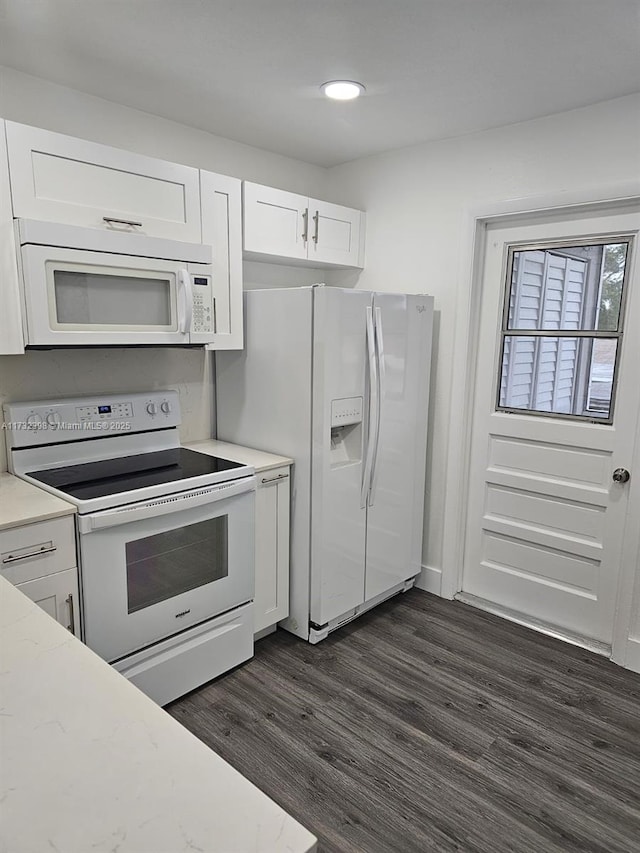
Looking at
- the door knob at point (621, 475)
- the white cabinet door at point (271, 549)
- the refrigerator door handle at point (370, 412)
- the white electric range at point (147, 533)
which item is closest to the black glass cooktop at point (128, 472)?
the white electric range at point (147, 533)

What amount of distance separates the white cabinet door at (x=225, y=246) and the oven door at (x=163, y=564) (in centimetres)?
74

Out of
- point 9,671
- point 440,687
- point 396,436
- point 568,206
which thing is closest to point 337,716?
point 440,687

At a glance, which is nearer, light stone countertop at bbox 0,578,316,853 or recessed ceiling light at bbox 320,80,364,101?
light stone countertop at bbox 0,578,316,853

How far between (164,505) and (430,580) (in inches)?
71.8

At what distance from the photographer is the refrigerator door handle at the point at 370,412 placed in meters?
2.63

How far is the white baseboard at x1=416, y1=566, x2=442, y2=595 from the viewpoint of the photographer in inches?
128

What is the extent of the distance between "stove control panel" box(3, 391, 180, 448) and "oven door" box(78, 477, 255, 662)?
0.59 meters

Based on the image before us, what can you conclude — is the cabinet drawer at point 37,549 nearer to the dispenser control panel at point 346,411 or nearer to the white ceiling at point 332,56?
the dispenser control panel at point 346,411

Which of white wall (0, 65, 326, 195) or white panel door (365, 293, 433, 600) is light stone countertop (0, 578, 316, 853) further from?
white wall (0, 65, 326, 195)

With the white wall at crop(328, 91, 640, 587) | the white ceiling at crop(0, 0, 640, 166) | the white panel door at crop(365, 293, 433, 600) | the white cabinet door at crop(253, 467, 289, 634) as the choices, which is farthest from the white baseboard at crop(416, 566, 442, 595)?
the white ceiling at crop(0, 0, 640, 166)

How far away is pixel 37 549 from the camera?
5.99 ft

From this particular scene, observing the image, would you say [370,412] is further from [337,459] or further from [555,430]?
[555,430]

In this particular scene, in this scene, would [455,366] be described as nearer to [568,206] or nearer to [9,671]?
[568,206]

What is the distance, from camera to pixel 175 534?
7.22 feet
